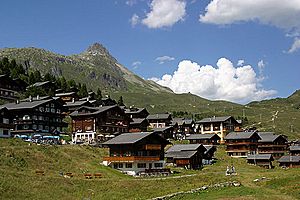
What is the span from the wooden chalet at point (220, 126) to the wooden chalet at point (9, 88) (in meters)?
63.4

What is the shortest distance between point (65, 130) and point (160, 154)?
45.5 m

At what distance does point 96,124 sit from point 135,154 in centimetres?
3408

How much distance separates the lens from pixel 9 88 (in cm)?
13575

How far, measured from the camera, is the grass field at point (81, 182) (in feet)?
170

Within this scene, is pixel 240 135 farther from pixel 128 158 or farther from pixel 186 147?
pixel 128 158

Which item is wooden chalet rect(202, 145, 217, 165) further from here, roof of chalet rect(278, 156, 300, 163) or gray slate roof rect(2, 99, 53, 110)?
gray slate roof rect(2, 99, 53, 110)

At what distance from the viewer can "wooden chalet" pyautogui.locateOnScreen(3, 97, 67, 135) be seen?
103 metres

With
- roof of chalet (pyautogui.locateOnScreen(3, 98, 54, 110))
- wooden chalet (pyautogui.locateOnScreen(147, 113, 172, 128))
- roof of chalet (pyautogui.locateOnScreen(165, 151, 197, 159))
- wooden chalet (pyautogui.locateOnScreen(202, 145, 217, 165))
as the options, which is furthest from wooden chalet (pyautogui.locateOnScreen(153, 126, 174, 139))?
roof of chalet (pyautogui.locateOnScreen(3, 98, 54, 110))

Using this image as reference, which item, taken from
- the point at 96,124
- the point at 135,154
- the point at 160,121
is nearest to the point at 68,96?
the point at 160,121

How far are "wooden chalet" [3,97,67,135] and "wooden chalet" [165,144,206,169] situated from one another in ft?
99.3

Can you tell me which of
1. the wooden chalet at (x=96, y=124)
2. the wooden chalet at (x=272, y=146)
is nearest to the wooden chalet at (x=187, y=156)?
the wooden chalet at (x=96, y=124)

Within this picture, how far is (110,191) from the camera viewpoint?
56125 millimetres

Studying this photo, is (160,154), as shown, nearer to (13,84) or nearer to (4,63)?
(13,84)

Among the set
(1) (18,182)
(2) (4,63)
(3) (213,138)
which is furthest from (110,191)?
(2) (4,63)
